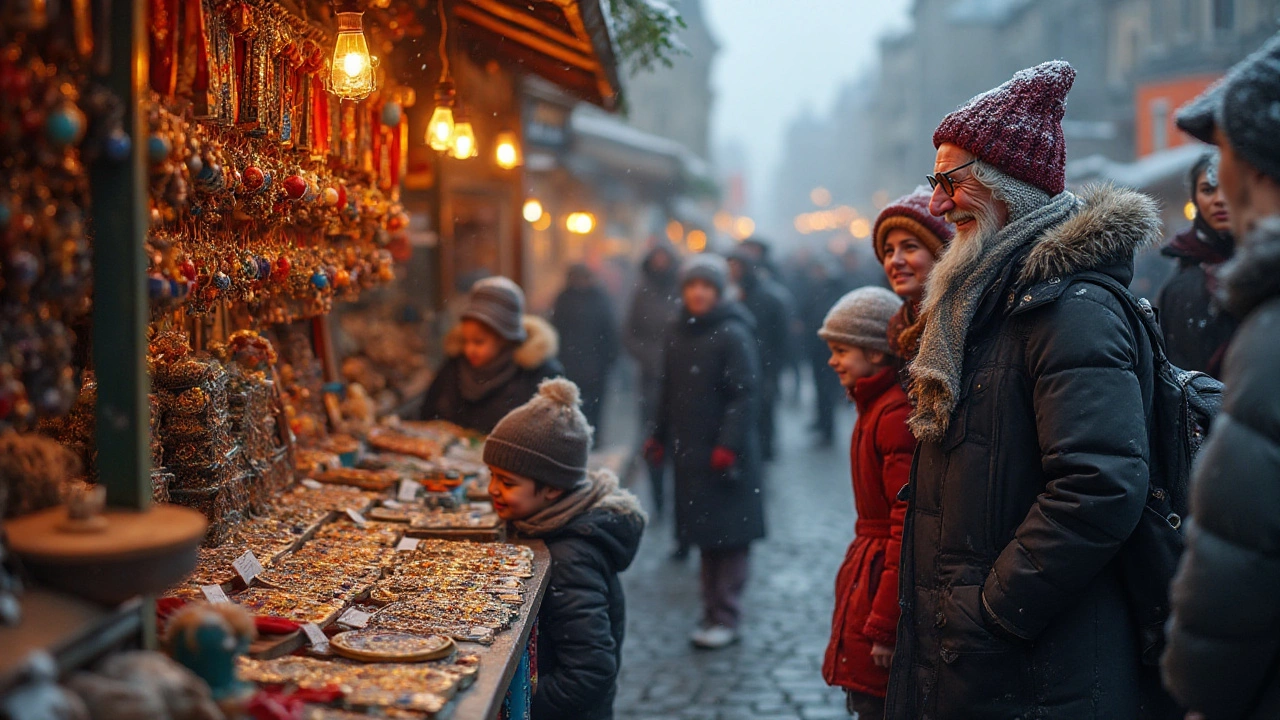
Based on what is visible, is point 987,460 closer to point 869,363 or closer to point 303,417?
point 869,363

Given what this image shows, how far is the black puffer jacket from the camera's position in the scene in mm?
2137

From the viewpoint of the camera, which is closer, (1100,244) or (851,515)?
(1100,244)

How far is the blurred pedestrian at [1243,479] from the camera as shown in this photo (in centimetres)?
214

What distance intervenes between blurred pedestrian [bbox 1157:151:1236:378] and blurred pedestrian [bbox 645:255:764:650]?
7.56 ft

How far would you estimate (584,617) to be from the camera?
395 centimetres

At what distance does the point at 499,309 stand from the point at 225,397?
101 inches

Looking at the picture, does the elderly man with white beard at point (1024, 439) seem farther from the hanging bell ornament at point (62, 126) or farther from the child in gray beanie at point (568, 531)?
the hanging bell ornament at point (62, 126)

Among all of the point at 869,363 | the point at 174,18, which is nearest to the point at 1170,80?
the point at 869,363

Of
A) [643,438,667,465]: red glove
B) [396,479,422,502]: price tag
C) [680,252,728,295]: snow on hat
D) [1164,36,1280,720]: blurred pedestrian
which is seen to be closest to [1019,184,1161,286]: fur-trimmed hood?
[1164,36,1280,720]: blurred pedestrian

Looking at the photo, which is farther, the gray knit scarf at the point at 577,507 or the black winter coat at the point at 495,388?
the black winter coat at the point at 495,388

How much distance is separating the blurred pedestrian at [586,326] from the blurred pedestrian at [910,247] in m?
6.11

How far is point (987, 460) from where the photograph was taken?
10.5 feet

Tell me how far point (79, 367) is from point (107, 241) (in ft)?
4.44

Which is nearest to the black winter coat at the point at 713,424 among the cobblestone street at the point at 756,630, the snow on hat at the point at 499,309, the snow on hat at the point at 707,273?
the snow on hat at the point at 707,273
